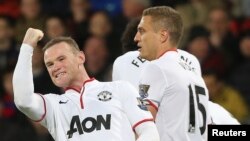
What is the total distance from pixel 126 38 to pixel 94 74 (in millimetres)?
3225

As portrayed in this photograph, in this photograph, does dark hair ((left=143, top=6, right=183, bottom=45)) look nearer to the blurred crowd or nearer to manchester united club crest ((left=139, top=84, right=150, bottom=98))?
manchester united club crest ((left=139, top=84, right=150, bottom=98))

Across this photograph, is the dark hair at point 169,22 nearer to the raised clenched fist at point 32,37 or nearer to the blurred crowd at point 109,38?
the raised clenched fist at point 32,37

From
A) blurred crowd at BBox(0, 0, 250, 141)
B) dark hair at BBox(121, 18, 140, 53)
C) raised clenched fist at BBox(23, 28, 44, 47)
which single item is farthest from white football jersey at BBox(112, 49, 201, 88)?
blurred crowd at BBox(0, 0, 250, 141)

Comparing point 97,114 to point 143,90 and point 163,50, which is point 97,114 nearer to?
point 143,90

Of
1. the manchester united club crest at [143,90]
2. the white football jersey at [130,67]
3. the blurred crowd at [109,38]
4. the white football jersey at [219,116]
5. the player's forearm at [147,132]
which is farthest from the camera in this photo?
the blurred crowd at [109,38]

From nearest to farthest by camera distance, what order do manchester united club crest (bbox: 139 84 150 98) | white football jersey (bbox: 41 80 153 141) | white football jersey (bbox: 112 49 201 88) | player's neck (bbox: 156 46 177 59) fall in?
1. white football jersey (bbox: 41 80 153 141)
2. manchester united club crest (bbox: 139 84 150 98)
3. player's neck (bbox: 156 46 177 59)
4. white football jersey (bbox: 112 49 201 88)

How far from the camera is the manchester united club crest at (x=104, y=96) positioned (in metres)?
6.38

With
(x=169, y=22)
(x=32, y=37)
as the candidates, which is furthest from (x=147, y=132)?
(x=32, y=37)

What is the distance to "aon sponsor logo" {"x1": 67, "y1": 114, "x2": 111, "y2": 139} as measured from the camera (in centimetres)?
625

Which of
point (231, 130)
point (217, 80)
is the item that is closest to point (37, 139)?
point (217, 80)

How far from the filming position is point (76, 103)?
6395mm

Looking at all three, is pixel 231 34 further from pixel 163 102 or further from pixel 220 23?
pixel 163 102

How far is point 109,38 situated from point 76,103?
16.7 ft

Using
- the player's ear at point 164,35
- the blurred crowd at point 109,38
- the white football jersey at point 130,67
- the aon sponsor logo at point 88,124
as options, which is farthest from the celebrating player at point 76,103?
the blurred crowd at point 109,38
